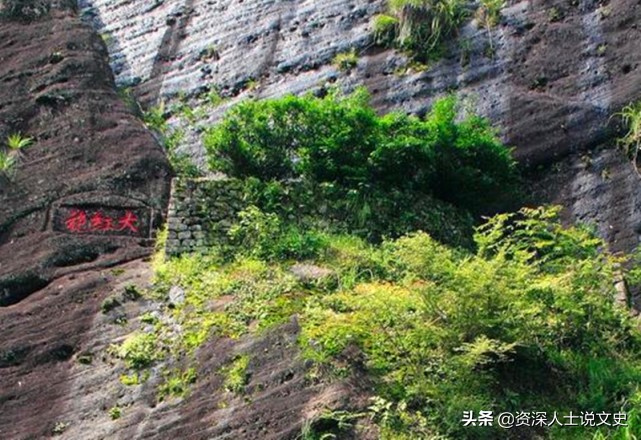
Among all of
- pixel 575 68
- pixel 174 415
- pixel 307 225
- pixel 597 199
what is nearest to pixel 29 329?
pixel 174 415

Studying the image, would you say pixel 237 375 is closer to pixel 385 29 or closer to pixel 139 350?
pixel 139 350

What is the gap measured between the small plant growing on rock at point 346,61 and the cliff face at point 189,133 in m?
0.13

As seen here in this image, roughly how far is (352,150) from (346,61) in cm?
356

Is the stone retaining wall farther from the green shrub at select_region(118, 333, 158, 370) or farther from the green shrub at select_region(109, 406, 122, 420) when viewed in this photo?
the green shrub at select_region(109, 406, 122, 420)

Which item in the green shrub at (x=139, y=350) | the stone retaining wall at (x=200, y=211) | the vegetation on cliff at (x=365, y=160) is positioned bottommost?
the green shrub at (x=139, y=350)

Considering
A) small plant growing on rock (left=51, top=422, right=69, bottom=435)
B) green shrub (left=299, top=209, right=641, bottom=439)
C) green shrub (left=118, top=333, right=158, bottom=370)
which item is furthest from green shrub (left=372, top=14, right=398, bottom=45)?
small plant growing on rock (left=51, top=422, right=69, bottom=435)

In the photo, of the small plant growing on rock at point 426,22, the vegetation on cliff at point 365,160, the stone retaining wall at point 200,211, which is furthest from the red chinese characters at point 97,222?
the small plant growing on rock at point 426,22

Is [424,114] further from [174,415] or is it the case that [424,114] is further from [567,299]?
[174,415]

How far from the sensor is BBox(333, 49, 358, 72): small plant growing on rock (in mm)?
17000

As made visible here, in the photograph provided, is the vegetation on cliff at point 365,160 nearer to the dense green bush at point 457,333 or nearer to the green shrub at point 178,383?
the dense green bush at point 457,333

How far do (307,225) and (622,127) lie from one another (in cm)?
443

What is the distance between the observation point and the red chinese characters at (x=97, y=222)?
13523 millimetres

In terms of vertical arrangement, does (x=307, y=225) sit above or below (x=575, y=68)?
below

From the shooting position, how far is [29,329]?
1199 centimetres
